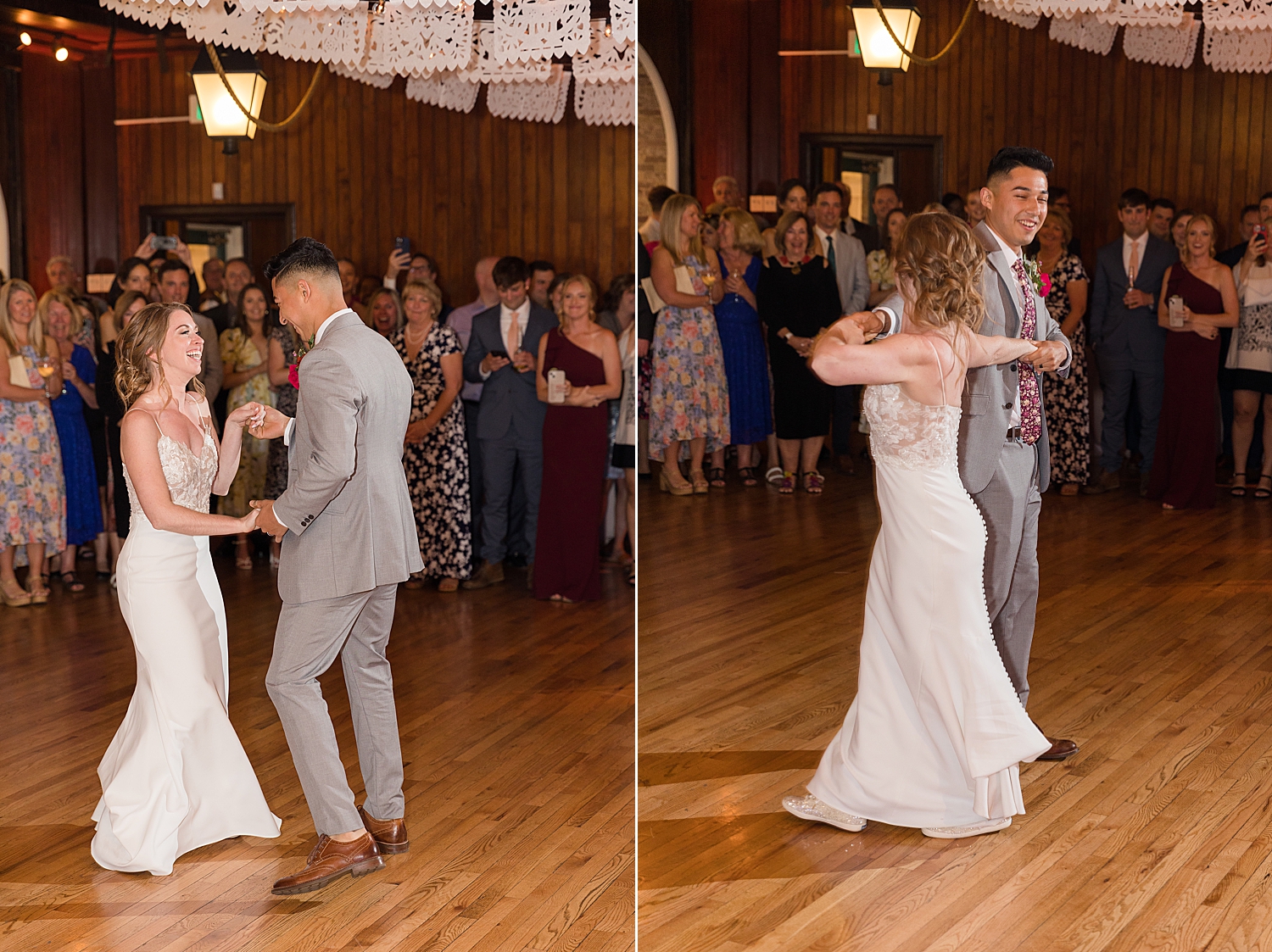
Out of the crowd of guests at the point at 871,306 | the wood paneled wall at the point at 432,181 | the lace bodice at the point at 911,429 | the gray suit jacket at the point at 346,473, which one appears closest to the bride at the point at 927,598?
the lace bodice at the point at 911,429

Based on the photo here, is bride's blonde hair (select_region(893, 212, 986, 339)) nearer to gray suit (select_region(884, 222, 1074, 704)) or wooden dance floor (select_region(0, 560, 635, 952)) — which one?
gray suit (select_region(884, 222, 1074, 704))

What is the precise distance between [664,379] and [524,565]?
2.12 metres

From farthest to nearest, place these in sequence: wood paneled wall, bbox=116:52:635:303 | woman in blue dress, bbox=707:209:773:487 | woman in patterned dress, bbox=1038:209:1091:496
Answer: wood paneled wall, bbox=116:52:635:303, woman in patterned dress, bbox=1038:209:1091:496, woman in blue dress, bbox=707:209:773:487

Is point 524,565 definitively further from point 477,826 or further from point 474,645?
point 477,826

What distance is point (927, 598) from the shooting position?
297 cm

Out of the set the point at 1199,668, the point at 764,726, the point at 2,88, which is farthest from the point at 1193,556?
the point at 2,88

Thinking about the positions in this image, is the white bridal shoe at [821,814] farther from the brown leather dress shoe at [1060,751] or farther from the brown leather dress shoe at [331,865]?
the brown leather dress shoe at [331,865]

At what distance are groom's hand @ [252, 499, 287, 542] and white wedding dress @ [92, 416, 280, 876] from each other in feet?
1.46

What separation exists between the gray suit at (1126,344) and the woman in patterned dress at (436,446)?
3.69 m

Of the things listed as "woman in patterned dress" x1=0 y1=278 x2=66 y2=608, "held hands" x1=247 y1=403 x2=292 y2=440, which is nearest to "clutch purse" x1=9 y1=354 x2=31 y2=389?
"woman in patterned dress" x1=0 y1=278 x2=66 y2=608

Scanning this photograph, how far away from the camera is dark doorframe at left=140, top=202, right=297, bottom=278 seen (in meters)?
8.95

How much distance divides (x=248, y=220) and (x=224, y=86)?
255 centimetres

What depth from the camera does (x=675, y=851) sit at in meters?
2.96

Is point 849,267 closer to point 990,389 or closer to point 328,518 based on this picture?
point 990,389
